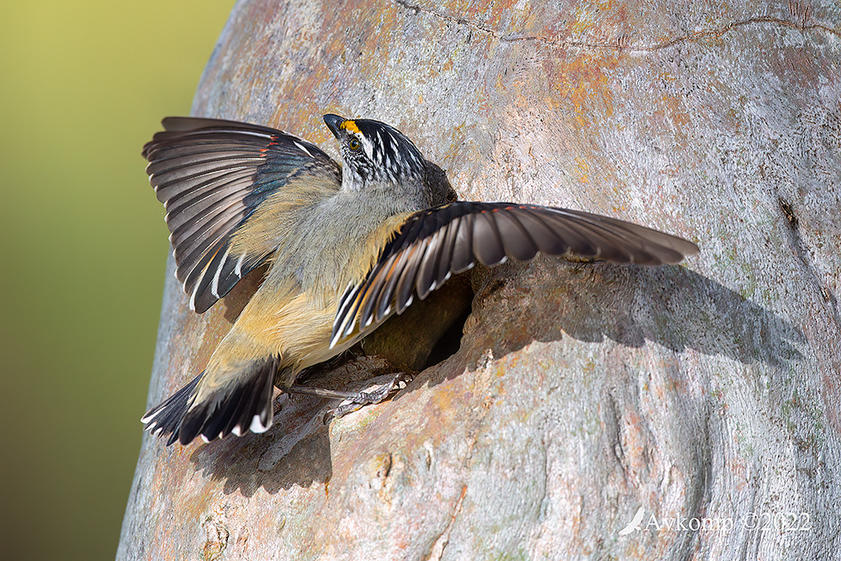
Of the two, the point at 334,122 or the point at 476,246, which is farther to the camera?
the point at 334,122

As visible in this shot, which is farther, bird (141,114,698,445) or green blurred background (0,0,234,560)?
green blurred background (0,0,234,560)

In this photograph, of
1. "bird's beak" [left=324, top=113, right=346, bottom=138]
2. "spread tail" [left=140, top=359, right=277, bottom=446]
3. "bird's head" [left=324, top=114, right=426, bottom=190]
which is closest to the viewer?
"spread tail" [left=140, top=359, right=277, bottom=446]

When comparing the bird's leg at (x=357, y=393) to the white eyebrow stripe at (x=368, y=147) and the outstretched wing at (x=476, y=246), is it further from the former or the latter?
the white eyebrow stripe at (x=368, y=147)

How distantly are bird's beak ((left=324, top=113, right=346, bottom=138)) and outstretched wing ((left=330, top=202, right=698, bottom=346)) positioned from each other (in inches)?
23.0

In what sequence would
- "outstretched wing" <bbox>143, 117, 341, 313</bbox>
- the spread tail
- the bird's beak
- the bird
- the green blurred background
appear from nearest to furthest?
the bird → the spread tail → the bird's beak → "outstretched wing" <bbox>143, 117, 341, 313</bbox> → the green blurred background

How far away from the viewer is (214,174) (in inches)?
135

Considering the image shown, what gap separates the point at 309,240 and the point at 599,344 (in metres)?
1.08

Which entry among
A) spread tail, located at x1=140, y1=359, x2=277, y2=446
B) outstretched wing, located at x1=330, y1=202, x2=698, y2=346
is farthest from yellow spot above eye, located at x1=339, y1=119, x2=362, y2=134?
spread tail, located at x1=140, y1=359, x2=277, y2=446

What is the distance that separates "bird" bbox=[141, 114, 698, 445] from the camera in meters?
2.36

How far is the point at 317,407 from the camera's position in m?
2.81

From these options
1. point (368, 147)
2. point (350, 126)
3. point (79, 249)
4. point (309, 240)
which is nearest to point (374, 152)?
point (368, 147)

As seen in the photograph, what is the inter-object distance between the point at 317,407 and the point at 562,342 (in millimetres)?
868

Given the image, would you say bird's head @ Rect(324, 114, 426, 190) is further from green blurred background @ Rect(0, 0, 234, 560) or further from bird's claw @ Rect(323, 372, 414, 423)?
green blurred background @ Rect(0, 0, 234, 560)

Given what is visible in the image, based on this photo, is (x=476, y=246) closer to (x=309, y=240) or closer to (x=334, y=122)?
(x=309, y=240)
